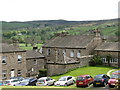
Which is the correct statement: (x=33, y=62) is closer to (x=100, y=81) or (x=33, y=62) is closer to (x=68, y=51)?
(x=68, y=51)

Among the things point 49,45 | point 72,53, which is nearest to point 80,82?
point 72,53

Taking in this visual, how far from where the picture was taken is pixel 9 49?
151ft

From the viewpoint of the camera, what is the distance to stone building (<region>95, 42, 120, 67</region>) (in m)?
46.6

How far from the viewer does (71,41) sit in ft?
181

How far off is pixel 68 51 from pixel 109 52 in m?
9.46

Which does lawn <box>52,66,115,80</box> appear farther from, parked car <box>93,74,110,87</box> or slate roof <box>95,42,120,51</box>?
parked car <box>93,74,110,87</box>

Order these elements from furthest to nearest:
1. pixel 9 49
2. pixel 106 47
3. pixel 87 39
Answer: pixel 87 39, pixel 106 47, pixel 9 49

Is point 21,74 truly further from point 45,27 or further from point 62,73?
point 45,27

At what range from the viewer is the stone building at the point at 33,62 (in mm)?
50537

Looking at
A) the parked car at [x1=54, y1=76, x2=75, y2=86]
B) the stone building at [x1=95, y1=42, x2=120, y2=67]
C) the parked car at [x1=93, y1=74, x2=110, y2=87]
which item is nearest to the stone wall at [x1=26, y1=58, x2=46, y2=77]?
the stone building at [x1=95, y1=42, x2=120, y2=67]

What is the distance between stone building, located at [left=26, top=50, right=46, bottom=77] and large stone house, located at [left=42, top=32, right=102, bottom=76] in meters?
1.99

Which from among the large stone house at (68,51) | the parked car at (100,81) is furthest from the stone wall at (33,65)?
the parked car at (100,81)

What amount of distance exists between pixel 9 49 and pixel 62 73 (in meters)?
10.4

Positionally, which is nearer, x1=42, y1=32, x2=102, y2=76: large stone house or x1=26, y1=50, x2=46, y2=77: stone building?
x1=42, y1=32, x2=102, y2=76: large stone house
